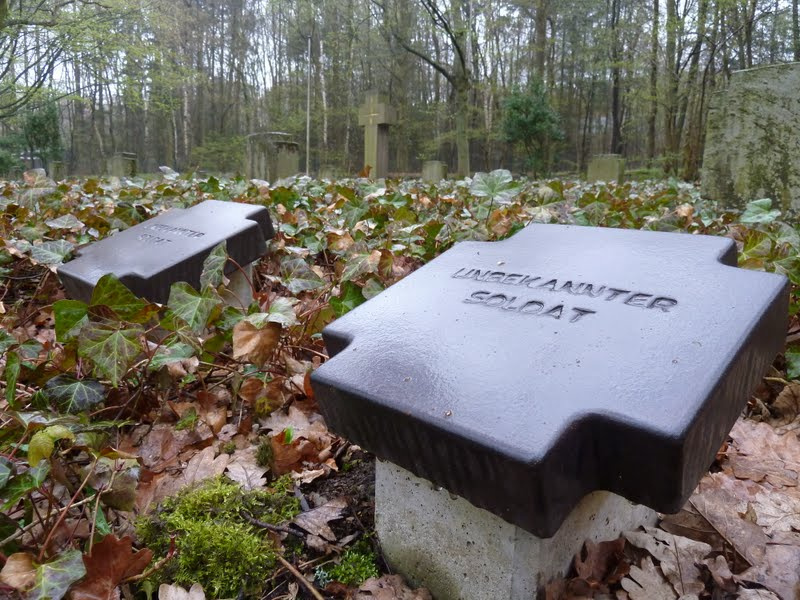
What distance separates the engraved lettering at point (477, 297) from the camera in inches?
47.4

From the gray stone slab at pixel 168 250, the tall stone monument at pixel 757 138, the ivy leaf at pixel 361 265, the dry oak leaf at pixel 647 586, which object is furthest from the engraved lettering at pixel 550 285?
the tall stone monument at pixel 757 138

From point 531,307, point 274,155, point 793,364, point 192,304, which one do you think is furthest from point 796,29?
point 192,304

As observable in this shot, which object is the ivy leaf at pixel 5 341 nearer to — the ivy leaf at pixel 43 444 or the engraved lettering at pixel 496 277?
the ivy leaf at pixel 43 444

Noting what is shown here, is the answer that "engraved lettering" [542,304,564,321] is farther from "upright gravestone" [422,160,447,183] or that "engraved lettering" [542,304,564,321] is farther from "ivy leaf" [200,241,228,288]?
"upright gravestone" [422,160,447,183]

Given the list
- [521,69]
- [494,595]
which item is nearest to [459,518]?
[494,595]

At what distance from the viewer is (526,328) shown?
105 centimetres

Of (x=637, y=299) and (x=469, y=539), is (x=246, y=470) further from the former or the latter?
(x=637, y=299)

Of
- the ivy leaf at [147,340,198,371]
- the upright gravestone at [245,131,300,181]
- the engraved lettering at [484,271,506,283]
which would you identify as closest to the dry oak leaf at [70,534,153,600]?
the ivy leaf at [147,340,198,371]

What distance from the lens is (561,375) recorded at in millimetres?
897

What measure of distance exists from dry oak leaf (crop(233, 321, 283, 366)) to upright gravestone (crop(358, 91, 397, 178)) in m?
11.3

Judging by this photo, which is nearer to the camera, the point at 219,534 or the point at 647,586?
the point at 647,586

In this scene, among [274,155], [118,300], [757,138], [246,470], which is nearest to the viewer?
[246,470]

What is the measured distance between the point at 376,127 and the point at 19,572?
12.5 meters

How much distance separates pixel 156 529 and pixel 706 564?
1141 millimetres
